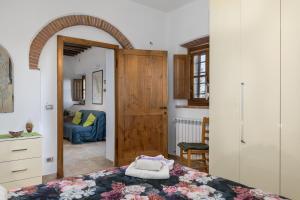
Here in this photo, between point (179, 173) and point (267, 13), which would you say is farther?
point (267, 13)

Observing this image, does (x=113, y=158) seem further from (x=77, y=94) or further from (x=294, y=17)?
(x=77, y=94)

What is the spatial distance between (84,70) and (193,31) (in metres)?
4.61

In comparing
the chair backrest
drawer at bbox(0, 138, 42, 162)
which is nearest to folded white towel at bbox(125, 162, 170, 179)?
drawer at bbox(0, 138, 42, 162)

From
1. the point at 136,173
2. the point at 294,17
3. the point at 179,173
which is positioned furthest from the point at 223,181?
the point at 294,17

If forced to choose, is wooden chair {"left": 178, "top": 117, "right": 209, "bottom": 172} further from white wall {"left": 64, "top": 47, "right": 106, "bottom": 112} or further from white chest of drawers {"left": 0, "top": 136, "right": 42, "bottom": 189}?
white wall {"left": 64, "top": 47, "right": 106, "bottom": 112}

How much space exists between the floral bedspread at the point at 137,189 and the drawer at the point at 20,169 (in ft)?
4.49

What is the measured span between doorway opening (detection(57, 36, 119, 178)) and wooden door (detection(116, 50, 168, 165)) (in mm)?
259

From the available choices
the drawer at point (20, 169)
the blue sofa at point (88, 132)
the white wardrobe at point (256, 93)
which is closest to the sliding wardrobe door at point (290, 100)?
the white wardrobe at point (256, 93)

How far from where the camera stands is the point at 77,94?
790 centimetres

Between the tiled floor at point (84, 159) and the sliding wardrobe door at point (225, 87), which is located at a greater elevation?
the sliding wardrobe door at point (225, 87)

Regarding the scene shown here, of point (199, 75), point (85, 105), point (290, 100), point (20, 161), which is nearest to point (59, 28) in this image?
point (20, 161)

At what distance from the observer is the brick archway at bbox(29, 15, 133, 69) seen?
3.06m

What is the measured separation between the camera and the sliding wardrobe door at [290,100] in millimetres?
1995

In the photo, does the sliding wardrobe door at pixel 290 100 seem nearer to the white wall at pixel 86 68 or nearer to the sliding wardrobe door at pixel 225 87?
the sliding wardrobe door at pixel 225 87
